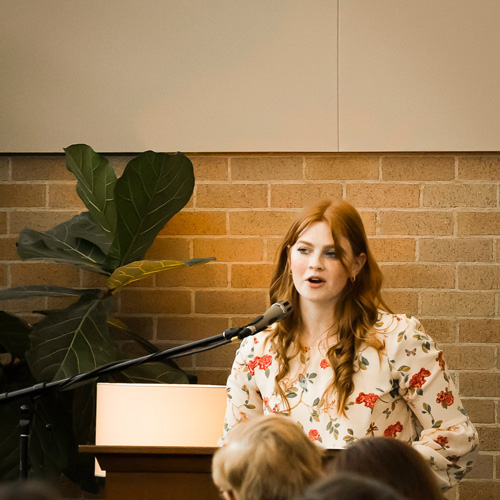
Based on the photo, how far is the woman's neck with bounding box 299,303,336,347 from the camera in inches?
86.8

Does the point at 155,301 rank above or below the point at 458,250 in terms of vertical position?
below

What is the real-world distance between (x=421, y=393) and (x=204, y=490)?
653mm

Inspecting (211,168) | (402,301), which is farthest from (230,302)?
(402,301)

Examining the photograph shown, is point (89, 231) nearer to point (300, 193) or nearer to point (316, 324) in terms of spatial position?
point (300, 193)

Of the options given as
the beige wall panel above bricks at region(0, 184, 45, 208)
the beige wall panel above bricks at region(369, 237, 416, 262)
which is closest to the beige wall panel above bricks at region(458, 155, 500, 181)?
the beige wall panel above bricks at region(369, 237, 416, 262)

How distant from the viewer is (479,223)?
9.26 feet

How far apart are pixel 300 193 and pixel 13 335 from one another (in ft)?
3.62

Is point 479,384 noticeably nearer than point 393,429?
No

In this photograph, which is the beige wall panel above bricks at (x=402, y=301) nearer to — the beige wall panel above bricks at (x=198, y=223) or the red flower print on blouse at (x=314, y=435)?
the beige wall panel above bricks at (x=198, y=223)

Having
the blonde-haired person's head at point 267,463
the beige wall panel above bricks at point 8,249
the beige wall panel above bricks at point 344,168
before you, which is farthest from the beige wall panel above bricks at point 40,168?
the blonde-haired person's head at point 267,463

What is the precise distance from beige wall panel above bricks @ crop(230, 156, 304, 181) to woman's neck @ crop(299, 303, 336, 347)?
0.78m

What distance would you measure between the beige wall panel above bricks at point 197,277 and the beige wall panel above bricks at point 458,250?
73 cm

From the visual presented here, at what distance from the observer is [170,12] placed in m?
2.89

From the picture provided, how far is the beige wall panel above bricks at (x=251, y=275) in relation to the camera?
9.48 feet
